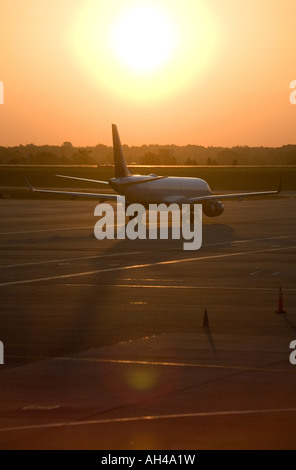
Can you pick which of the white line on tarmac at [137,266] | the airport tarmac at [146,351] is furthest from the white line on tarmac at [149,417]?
the white line on tarmac at [137,266]

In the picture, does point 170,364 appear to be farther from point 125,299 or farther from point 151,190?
point 151,190

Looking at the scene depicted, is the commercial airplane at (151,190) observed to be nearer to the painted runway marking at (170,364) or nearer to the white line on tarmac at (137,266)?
the white line on tarmac at (137,266)

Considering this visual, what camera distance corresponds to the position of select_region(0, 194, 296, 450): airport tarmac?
15.9m

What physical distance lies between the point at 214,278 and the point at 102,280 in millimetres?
4773

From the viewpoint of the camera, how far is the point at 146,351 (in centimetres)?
2317

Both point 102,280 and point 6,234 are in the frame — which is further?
point 6,234

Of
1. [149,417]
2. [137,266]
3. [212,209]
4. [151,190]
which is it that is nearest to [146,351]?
[149,417]

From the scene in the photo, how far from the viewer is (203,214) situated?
88625 millimetres

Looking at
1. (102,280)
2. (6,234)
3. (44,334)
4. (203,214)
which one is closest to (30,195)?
(203,214)

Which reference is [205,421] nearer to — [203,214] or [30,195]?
[203,214]

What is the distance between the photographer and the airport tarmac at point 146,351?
15.9m

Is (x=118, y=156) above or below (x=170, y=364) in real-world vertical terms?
above

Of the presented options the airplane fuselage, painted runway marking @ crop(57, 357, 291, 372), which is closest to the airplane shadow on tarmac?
painted runway marking @ crop(57, 357, 291, 372)

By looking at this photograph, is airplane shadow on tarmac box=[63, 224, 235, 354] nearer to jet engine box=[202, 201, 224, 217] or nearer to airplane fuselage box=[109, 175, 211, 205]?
airplane fuselage box=[109, 175, 211, 205]
